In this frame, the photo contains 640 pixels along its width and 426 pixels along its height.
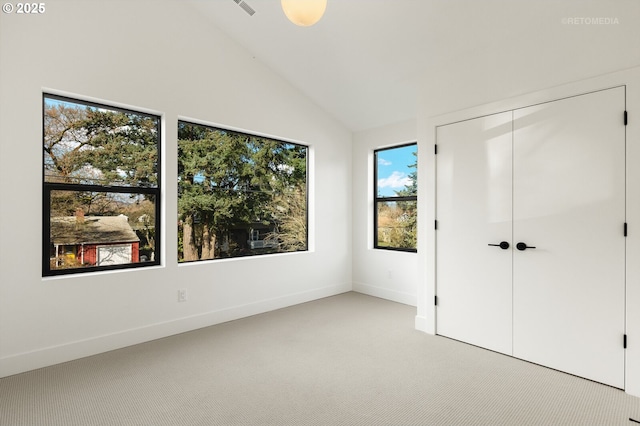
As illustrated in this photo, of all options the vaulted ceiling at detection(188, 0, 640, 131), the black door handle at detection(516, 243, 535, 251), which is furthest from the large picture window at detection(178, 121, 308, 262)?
the black door handle at detection(516, 243, 535, 251)

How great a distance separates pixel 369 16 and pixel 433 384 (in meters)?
3.31

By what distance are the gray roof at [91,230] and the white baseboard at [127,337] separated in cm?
89

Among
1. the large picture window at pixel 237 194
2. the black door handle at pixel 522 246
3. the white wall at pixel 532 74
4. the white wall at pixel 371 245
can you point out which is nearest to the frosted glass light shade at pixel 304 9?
the white wall at pixel 532 74

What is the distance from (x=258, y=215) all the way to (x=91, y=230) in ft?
6.19

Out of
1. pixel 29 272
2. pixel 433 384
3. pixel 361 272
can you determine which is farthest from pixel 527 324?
pixel 29 272

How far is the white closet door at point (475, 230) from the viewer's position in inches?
119

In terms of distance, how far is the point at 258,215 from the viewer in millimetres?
4426

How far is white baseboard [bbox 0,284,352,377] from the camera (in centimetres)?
263

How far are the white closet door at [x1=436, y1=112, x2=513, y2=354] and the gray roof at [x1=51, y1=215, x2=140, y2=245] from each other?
3.24m

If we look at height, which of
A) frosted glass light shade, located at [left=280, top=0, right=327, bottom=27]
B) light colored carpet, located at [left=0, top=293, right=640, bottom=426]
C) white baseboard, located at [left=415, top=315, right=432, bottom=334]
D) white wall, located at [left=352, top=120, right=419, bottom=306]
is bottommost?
light colored carpet, located at [left=0, top=293, right=640, bottom=426]

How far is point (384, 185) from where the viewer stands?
507 cm

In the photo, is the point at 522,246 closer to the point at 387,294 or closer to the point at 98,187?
the point at 387,294

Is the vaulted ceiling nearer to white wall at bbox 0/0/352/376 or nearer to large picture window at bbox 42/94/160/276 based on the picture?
white wall at bbox 0/0/352/376

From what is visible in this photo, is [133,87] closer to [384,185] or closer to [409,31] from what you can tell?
[409,31]
